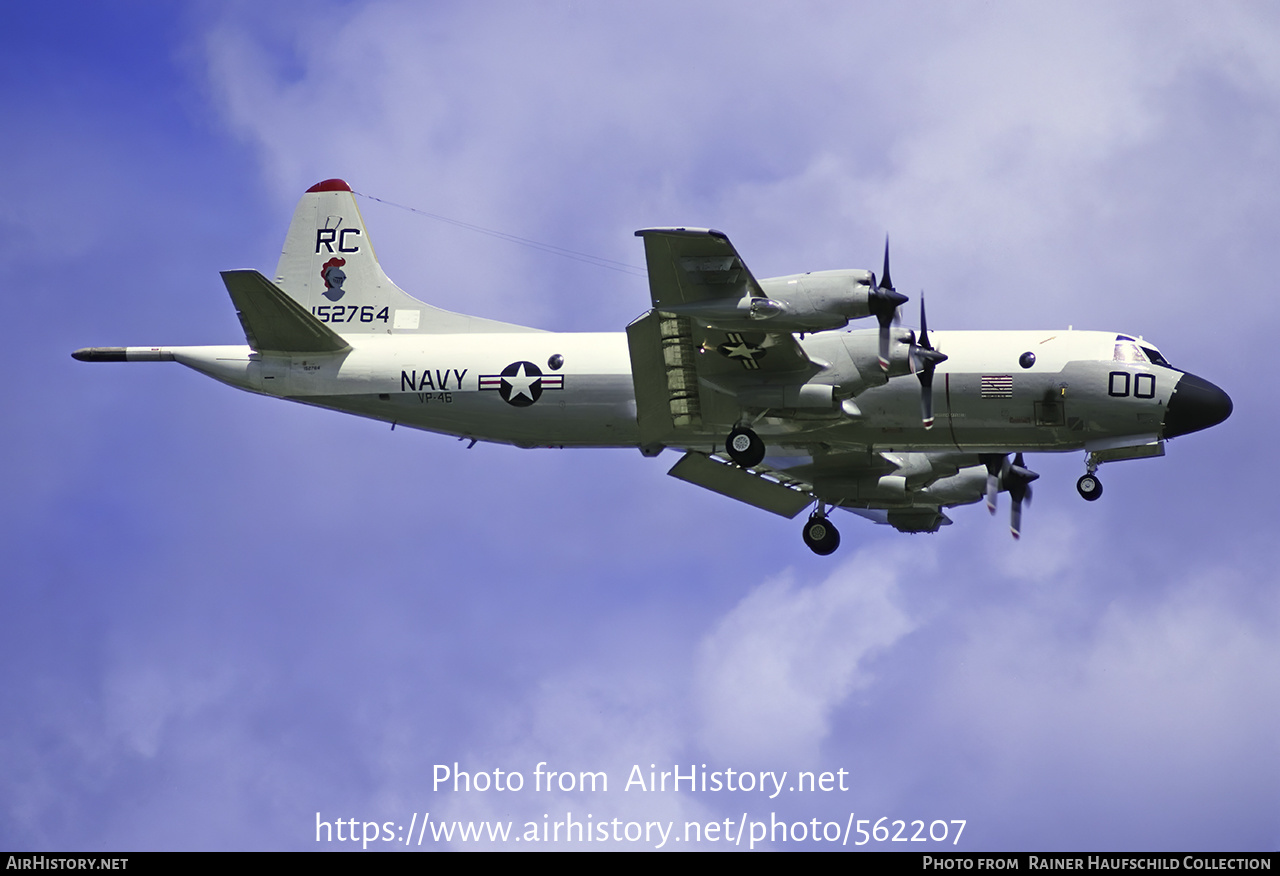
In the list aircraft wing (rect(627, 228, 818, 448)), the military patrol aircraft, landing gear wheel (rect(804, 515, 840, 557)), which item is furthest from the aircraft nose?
landing gear wheel (rect(804, 515, 840, 557))

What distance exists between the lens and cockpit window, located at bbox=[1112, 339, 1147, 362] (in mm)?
31828

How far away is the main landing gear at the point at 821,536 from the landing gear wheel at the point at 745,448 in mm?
5526

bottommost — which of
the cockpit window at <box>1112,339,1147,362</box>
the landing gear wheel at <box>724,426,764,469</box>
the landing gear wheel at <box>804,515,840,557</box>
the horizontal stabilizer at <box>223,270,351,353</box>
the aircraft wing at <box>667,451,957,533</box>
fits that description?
the landing gear wheel at <box>804,515,840,557</box>

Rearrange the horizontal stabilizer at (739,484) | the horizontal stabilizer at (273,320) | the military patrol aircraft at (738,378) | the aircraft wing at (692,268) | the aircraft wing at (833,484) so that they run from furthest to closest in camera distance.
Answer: the aircraft wing at (833,484) < the horizontal stabilizer at (739,484) < the horizontal stabilizer at (273,320) < the military patrol aircraft at (738,378) < the aircraft wing at (692,268)

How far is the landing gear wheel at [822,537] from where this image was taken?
120 feet

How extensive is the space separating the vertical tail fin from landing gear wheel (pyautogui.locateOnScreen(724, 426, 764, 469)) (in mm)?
6275

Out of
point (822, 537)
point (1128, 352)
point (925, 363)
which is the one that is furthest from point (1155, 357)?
point (822, 537)

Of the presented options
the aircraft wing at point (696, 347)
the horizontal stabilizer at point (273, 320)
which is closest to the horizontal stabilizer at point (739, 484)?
the aircraft wing at point (696, 347)

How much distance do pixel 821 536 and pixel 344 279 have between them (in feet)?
43.3

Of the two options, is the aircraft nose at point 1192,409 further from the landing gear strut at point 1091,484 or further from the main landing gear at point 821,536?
the main landing gear at point 821,536

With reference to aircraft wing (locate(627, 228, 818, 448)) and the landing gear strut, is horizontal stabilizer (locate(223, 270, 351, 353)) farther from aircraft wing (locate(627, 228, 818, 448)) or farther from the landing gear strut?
the landing gear strut
